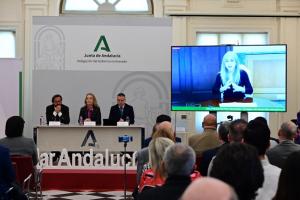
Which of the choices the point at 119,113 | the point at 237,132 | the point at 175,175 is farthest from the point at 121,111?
the point at 175,175

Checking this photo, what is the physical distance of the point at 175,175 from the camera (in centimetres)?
263

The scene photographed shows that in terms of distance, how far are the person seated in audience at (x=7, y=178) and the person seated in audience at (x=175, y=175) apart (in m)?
1.91

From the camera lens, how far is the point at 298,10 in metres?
12.2

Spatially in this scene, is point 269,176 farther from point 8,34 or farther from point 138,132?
point 8,34

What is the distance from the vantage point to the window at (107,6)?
12391mm

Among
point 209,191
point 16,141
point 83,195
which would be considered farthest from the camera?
point 83,195

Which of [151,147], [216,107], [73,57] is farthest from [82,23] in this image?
[151,147]

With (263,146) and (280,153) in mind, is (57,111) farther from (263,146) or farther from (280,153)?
(263,146)

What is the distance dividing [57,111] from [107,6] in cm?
333

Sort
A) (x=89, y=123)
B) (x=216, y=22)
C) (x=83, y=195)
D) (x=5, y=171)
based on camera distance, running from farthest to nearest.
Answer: (x=216, y=22), (x=89, y=123), (x=83, y=195), (x=5, y=171)

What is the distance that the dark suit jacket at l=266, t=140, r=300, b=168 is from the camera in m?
4.03

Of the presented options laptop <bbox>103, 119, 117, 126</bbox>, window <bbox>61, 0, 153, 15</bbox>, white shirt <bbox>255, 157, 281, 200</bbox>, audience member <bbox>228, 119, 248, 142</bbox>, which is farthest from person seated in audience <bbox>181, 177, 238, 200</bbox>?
window <bbox>61, 0, 153, 15</bbox>

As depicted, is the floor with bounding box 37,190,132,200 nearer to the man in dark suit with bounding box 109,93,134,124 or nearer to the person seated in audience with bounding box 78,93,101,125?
the person seated in audience with bounding box 78,93,101,125

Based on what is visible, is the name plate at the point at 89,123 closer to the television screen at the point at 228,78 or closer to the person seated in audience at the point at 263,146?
the television screen at the point at 228,78
